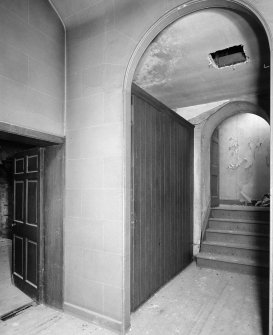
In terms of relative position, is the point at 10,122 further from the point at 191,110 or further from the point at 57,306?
the point at 191,110

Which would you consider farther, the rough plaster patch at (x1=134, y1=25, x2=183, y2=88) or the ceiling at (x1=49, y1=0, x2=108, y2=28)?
the rough plaster patch at (x1=134, y1=25, x2=183, y2=88)

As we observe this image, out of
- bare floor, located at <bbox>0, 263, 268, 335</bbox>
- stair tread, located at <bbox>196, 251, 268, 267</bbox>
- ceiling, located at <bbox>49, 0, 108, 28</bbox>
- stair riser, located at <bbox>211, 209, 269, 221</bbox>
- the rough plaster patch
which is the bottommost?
bare floor, located at <bbox>0, 263, 268, 335</bbox>

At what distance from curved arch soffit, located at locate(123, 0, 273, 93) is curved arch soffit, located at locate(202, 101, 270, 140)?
255cm

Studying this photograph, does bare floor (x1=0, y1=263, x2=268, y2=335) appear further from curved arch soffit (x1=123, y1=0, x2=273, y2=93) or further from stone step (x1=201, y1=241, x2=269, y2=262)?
curved arch soffit (x1=123, y1=0, x2=273, y2=93)

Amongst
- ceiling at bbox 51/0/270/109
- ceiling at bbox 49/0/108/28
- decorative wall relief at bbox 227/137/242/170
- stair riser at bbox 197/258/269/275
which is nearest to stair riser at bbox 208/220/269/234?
stair riser at bbox 197/258/269/275

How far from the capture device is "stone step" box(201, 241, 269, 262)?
4121 mm

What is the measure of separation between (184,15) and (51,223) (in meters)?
2.54

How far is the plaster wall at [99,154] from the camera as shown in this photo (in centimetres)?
249

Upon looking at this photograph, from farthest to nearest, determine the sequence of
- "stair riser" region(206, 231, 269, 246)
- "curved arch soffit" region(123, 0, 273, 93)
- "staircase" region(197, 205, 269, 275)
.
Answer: "stair riser" region(206, 231, 269, 246) < "staircase" region(197, 205, 269, 275) < "curved arch soffit" region(123, 0, 273, 93)

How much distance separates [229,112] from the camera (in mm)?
4703

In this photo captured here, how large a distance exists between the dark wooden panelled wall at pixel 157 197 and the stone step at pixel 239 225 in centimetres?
70

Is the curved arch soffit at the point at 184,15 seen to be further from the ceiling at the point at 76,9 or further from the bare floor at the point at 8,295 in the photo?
the bare floor at the point at 8,295

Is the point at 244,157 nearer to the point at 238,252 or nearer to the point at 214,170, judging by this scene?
the point at 214,170

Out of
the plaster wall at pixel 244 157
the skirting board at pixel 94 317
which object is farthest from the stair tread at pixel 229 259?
the plaster wall at pixel 244 157
